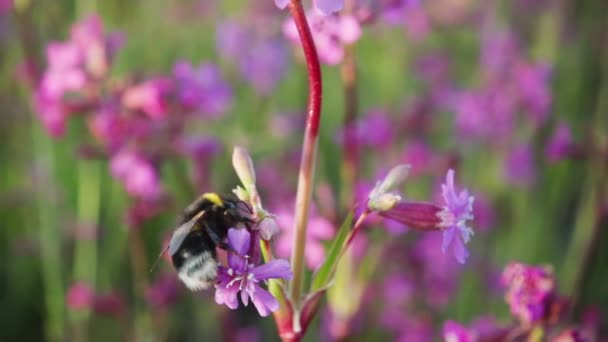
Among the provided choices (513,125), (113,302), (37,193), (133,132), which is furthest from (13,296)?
(513,125)

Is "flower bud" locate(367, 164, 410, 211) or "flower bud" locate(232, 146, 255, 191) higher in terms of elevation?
"flower bud" locate(232, 146, 255, 191)

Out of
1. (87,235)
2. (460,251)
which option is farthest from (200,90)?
(460,251)

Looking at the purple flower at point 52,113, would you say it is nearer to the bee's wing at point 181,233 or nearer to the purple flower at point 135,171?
the purple flower at point 135,171

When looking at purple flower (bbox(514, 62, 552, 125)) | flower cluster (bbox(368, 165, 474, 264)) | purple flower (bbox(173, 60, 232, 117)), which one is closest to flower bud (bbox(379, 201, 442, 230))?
flower cluster (bbox(368, 165, 474, 264))

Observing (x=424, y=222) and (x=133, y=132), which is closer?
(x=424, y=222)

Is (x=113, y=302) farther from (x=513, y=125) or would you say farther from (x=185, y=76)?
(x=513, y=125)

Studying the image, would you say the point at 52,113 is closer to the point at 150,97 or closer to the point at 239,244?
the point at 150,97

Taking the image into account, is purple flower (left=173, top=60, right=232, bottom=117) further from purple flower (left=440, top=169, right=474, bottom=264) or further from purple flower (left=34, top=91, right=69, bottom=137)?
purple flower (left=440, top=169, right=474, bottom=264)
